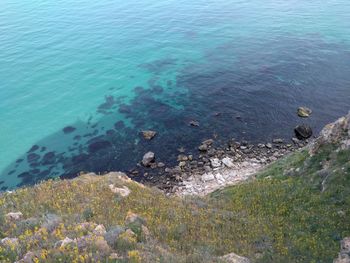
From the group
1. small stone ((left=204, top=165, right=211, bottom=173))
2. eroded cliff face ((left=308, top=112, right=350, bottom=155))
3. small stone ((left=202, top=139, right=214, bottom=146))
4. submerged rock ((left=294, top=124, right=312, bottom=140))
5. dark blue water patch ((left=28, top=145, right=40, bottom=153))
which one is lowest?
small stone ((left=204, top=165, right=211, bottom=173))

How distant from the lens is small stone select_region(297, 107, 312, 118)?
5295cm

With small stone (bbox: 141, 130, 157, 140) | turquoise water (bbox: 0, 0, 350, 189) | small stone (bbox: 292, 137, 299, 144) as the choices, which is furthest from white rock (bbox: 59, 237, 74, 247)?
small stone (bbox: 292, 137, 299, 144)

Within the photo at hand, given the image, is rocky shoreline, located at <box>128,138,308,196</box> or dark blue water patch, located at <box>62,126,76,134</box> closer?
rocky shoreline, located at <box>128,138,308,196</box>

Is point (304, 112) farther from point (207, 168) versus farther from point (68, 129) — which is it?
point (68, 129)

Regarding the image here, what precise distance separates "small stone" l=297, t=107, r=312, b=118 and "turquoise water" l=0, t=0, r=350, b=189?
138 cm

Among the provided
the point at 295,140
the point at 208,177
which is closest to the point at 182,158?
the point at 208,177

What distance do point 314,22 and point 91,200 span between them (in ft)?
264

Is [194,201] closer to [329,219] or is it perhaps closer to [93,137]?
[329,219]

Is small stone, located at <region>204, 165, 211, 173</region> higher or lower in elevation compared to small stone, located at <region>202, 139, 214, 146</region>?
lower

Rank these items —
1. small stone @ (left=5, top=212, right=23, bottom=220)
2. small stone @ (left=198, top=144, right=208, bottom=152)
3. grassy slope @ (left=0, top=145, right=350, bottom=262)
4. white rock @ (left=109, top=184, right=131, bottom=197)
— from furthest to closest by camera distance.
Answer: small stone @ (left=198, top=144, right=208, bottom=152) < white rock @ (left=109, top=184, right=131, bottom=197) < small stone @ (left=5, top=212, right=23, bottom=220) < grassy slope @ (left=0, top=145, right=350, bottom=262)

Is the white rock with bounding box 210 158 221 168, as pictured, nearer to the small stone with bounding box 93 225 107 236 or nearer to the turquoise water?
the turquoise water


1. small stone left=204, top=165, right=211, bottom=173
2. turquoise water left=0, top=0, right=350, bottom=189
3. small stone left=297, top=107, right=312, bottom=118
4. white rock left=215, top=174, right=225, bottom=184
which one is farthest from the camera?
small stone left=297, top=107, right=312, bottom=118

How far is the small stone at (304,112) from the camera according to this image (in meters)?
52.9

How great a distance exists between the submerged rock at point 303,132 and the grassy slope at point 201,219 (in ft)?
61.1
